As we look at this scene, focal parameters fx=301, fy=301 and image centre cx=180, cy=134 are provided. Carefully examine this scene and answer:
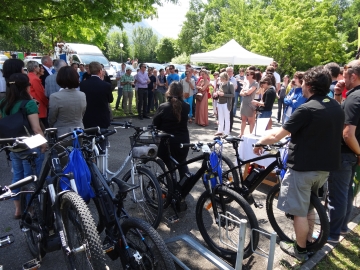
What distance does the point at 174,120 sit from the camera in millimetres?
4066

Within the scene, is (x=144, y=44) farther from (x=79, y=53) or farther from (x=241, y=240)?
(x=241, y=240)

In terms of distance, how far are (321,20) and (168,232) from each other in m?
23.2

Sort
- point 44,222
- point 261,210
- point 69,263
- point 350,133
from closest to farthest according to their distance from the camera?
point 69,263, point 44,222, point 350,133, point 261,210

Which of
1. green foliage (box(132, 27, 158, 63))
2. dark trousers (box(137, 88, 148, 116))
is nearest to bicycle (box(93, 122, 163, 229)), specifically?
dark trousers (box(137, 88, 148, 116))

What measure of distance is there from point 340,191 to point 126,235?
251 cm

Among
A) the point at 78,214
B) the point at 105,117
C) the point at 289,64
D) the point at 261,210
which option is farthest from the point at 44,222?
the point at 289,64

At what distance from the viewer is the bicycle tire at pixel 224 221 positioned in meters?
3.01

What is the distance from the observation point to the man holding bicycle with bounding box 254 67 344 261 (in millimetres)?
2746

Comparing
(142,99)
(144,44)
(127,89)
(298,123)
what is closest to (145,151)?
(298,123)

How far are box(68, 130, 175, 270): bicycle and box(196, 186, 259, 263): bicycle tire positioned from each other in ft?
3.40

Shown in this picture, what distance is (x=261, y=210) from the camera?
4.45 meters

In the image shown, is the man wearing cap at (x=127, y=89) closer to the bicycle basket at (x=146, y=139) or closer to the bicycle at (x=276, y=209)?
the bicycle basket at (x=146, y=139)

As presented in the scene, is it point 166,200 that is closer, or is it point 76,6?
point 166,200

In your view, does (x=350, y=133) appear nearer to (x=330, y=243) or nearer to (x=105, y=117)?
(x=330, y=243)
